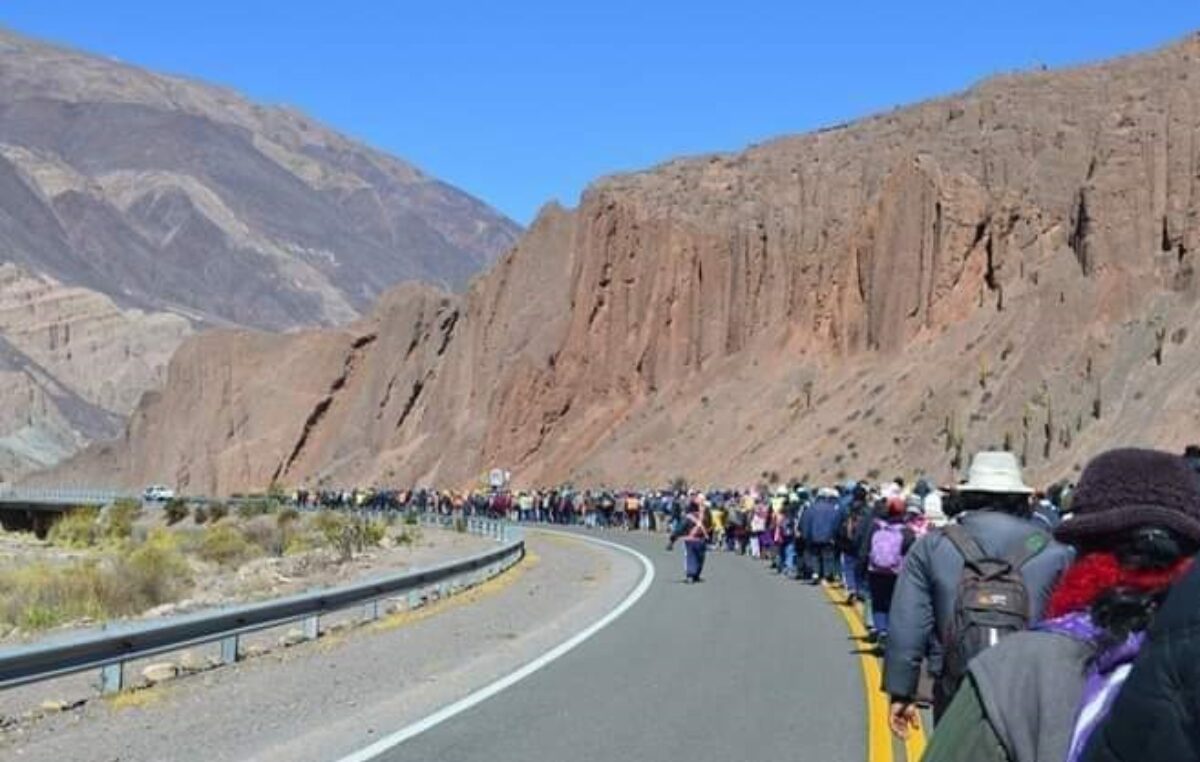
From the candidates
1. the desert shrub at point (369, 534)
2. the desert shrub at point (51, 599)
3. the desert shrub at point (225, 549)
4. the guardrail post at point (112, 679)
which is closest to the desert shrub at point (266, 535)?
the desert shrub at point (225, 549)

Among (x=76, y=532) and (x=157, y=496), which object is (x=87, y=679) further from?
(x=157, y=496)

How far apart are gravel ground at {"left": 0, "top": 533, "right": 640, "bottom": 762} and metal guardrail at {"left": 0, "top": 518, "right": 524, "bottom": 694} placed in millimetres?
333

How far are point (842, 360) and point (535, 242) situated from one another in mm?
29199

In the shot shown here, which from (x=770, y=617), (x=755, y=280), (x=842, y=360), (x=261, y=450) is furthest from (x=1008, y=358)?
(x=261, y=450)

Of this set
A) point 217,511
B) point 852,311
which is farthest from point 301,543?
point 217,511

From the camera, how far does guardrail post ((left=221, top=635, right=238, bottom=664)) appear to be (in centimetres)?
1596

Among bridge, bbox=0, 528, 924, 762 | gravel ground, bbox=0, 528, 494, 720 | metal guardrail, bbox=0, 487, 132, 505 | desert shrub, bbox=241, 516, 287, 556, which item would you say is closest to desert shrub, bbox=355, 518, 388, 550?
desert shrub, bbox=241, 516, 287, 556

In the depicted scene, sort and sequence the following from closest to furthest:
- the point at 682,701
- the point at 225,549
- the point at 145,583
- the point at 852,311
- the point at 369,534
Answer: the point at 682,701 < the point at 145,583 < the point at 369,534 < the point at 225,549 < the point at 852,311

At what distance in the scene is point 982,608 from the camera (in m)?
6.29

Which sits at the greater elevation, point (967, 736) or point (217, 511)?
point (967, 736)

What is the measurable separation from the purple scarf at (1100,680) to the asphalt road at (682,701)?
7.47 metres

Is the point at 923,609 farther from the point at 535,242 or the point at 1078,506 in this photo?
the point at 535,242

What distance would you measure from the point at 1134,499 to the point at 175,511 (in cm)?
8110

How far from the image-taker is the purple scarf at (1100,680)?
9.93ft
